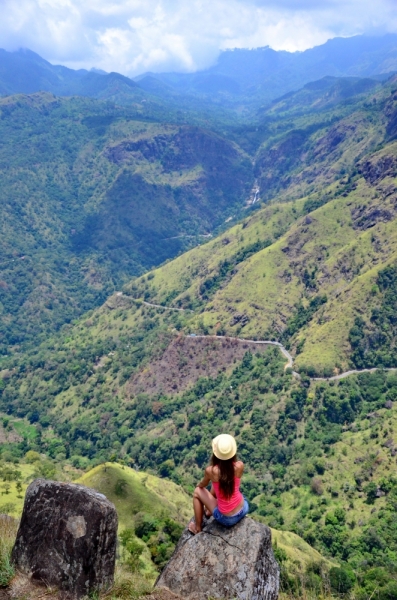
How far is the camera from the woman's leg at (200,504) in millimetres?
17000

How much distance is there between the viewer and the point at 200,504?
1716 centimetres

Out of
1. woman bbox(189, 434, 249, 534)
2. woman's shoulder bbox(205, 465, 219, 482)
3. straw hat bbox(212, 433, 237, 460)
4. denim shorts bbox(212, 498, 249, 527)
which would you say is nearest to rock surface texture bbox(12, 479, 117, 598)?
woman bbox(189, 434, 249, 534)

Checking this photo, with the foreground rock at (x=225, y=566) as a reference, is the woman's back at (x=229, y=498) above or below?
above

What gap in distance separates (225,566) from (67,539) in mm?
5220

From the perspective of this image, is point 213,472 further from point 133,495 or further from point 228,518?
point 133,495

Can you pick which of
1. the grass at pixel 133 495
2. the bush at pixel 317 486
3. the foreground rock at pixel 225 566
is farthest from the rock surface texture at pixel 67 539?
the bush at pixel 317 486

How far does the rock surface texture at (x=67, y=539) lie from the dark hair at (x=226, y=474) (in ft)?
13.1

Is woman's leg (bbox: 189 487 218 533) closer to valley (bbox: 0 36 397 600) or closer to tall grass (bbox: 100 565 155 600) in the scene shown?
tall grass (bbox: 100 565 155 600)

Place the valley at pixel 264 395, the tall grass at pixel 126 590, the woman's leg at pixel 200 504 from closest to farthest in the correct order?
the tall grass at pixel 126 590, the woman's leg at pixel 200 504, the valley at pixel 264 395

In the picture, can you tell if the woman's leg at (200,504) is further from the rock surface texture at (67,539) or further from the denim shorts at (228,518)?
the rock surface texture at (67,539)

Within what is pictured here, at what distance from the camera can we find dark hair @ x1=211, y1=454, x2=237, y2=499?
16189 mm

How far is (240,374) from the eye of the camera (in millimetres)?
138750

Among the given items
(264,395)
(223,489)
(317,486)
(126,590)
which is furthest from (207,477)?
(264,395)

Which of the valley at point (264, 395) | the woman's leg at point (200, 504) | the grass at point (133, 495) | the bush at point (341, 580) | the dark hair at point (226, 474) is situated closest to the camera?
the dark hair at point (226, 474)
